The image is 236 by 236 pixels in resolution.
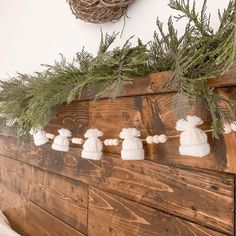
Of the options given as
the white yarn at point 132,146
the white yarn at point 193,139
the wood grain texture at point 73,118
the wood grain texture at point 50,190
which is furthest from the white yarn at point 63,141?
the white yarn at point 193,139

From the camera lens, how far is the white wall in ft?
3.02

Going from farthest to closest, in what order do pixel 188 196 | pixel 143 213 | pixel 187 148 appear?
1. pixel 143 213
2. pixel 188 196
3. pixel 187 148

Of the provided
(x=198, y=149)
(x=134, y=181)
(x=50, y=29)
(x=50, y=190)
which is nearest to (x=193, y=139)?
(x=198, y=149)

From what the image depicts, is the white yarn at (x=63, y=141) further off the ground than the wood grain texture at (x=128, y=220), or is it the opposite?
the white yarn at (x=63, y=141)

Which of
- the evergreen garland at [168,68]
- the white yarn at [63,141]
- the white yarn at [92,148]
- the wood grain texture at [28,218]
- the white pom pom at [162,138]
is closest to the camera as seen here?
the evergreen garland at [168,68]

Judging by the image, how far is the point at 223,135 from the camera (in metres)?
0.64

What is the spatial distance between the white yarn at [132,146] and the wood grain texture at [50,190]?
367 millimetres

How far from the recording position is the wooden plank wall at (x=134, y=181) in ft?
2.21

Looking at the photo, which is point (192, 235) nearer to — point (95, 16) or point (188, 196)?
point (188, 196)

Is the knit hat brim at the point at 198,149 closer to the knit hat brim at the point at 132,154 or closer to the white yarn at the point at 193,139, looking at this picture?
the white yarn at the point at 193,139

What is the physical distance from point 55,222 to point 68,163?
0.90ft

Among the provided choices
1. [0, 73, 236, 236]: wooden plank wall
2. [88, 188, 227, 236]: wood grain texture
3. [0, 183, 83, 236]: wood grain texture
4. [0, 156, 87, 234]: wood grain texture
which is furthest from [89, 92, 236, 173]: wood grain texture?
[0, 183, 83, 236]: wood grain texture

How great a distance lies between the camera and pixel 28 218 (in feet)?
4.79

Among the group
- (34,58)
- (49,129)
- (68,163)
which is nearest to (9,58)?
(34,58)
